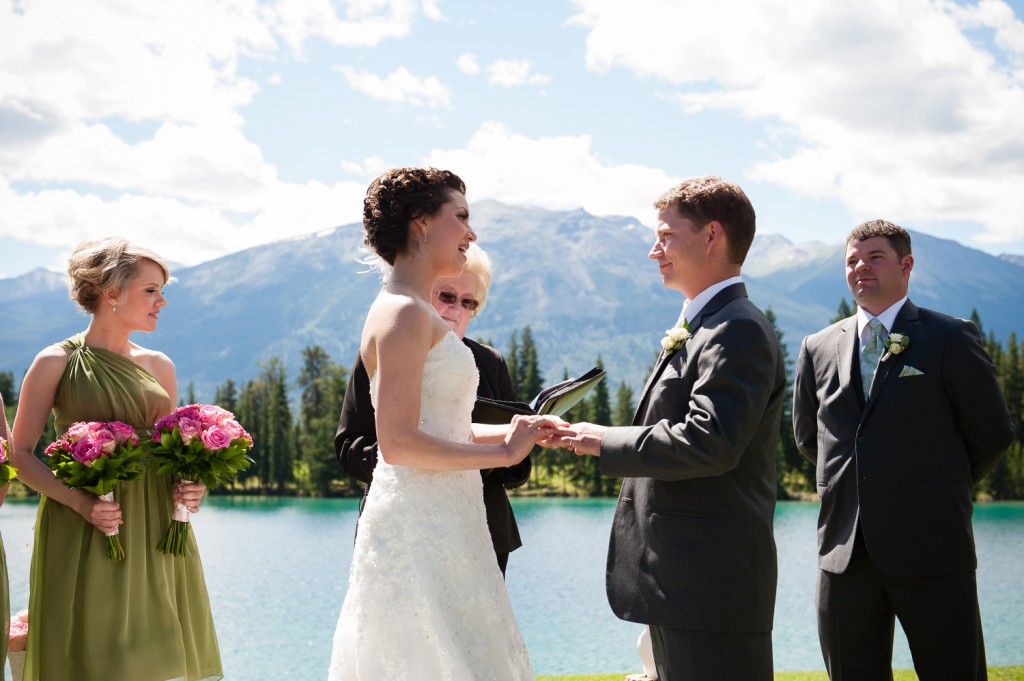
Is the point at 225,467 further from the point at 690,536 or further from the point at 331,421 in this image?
the point at 331,421

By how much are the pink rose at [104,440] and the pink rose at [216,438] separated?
1.36 feet

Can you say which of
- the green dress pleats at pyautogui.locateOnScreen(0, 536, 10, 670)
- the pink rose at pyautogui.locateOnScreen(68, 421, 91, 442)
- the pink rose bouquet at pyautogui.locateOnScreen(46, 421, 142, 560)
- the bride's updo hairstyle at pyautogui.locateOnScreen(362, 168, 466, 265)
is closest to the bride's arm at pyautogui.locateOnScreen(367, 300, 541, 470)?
the bride's updo hairstyle at pyautogui.locateOnScreen(362, 168, 466, 265)

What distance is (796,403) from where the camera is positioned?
5.39 metres

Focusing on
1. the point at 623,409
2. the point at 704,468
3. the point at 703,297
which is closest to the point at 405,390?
the point at 704,468

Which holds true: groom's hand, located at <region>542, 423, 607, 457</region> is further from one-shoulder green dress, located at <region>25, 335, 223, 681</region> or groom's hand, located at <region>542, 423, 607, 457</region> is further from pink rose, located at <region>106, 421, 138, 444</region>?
one-shoulder green dress, located at <region>25, 335, 223, 681</region>

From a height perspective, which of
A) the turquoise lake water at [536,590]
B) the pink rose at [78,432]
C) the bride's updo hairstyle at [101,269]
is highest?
the bride's updo hairstyle at [101,269]

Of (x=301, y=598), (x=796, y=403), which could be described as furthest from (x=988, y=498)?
(x=796, y=403)

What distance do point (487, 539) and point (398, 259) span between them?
3.91 feet

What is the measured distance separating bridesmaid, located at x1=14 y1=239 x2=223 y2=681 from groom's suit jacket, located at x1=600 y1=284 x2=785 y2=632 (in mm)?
2375

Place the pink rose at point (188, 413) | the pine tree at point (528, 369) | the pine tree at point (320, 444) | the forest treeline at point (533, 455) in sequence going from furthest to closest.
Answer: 1. the pine tree at point (528, 369)
2. the pine tree at point (320, 444)
3. the forest treeline at point (533, 455)
4. the pink rose at point (188, 413)

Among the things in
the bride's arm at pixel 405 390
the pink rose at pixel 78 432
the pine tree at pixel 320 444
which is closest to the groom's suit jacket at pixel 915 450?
the bride's arm at pixel 405 390

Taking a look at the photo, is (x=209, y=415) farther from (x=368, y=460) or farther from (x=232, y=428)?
(x=368, y=460)

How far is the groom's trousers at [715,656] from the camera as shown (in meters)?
3.43

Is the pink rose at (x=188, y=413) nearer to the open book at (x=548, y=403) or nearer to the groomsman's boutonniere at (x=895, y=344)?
the open book at (x=548, y=403)
